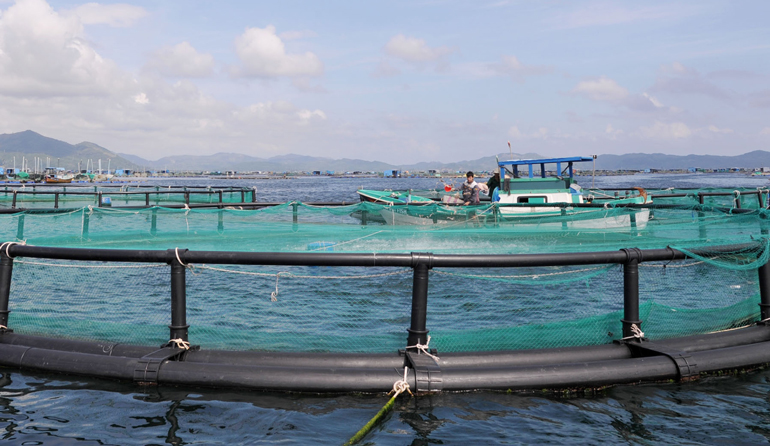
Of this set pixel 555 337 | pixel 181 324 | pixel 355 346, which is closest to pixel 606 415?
pixel 555 337

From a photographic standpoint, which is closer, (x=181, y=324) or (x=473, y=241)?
(x=181, y=324)

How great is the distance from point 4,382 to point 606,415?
544cm

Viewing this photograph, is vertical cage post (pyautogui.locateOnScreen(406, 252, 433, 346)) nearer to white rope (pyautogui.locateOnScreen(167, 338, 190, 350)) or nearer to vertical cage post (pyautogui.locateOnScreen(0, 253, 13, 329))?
white rope (pyautogui.locateOnScreen(167, 338, 190, 350))

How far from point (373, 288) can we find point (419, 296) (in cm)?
709

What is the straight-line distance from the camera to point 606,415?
16.2 ft

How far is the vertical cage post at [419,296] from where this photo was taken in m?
5.00

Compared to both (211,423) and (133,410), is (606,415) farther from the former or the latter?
(133,410)

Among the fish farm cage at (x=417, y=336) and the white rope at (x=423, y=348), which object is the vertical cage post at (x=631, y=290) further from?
the white rope at (x=423, y=348)

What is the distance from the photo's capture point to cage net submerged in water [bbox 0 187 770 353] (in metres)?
5.69

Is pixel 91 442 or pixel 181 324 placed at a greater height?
pixel 181 324

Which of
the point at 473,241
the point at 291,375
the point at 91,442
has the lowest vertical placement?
the point at 91,442

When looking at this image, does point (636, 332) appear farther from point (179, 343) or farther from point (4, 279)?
point (4, 279)

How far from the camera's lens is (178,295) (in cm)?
523

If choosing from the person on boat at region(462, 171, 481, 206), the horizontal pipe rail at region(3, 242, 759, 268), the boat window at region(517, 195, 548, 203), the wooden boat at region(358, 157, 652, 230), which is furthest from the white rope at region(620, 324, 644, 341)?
the boat window at region(517, 195, 548, 203)
